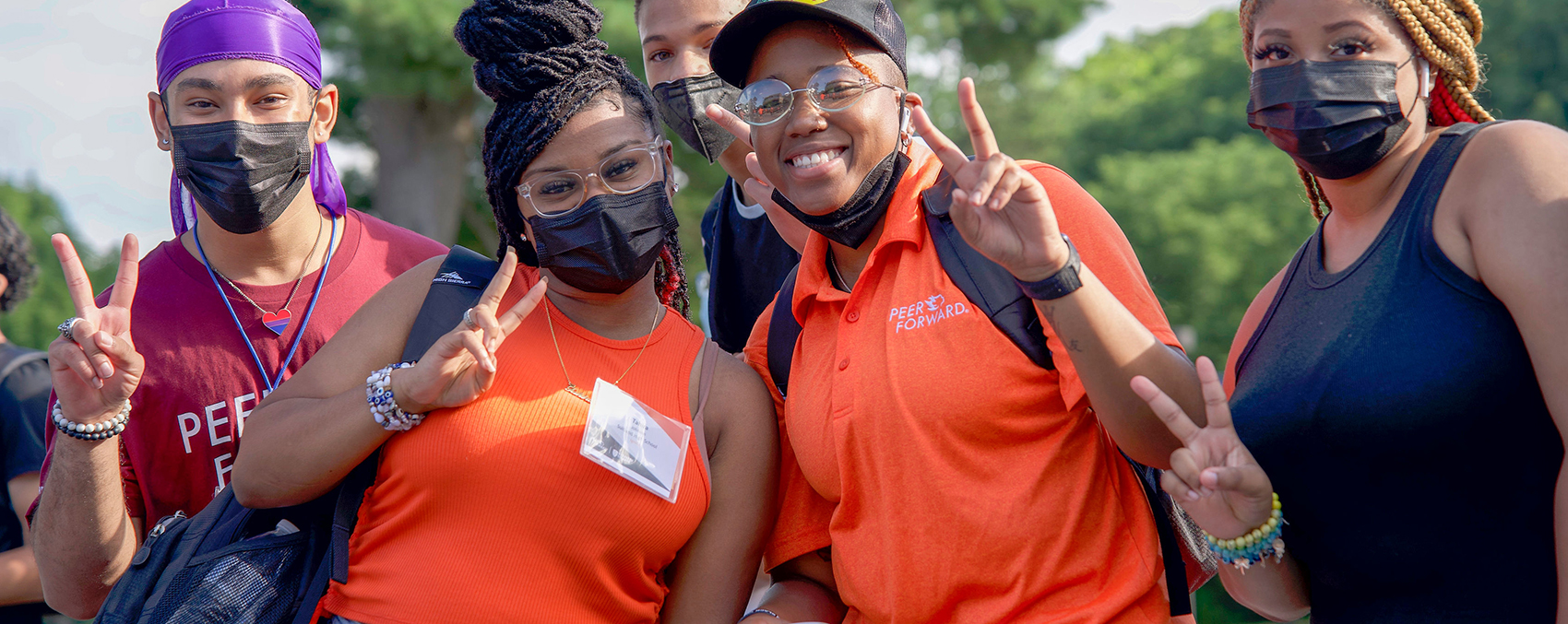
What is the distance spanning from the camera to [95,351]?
299cm

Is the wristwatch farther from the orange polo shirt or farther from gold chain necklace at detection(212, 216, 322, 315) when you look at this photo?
gold chain necklace at detection(212, 216, 322, 315)

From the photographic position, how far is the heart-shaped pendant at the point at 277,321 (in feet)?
12.3

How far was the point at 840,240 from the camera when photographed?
10.7ft

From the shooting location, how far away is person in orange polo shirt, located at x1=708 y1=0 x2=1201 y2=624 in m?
2.63

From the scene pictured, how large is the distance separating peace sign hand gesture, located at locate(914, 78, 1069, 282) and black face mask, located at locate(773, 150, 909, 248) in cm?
51

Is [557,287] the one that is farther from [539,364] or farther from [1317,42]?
[1317,42]

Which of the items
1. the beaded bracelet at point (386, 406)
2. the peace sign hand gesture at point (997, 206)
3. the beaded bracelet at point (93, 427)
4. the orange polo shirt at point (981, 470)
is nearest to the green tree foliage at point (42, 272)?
the beaded bracelet at point (93, 427)

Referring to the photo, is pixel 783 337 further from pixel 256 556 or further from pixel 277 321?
pixel 277 321

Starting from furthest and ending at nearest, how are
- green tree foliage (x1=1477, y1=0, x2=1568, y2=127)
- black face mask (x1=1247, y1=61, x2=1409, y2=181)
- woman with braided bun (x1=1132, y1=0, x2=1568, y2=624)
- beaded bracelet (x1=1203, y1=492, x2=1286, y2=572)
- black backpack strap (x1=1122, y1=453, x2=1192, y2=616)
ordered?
green tree foliage (x1=1477, y1=0, x2=1568, y2=127) → black backpack strap (x1=1122, y1=453, x2=1192, y2=616) → black face mask (x1=1247, y1=61, x2=1409, y2=181) → beaded bracelet (x1=1203, y1=492, x2=1286, y2=572) → woman with braided bun (x1=1132, y1=0, x2=1568, y2=624)

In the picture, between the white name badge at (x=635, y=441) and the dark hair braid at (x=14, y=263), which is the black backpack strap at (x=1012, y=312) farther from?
the dark hair braid at (x=14, y=263)

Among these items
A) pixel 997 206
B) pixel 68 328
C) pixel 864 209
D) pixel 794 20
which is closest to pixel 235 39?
pixel 68 328

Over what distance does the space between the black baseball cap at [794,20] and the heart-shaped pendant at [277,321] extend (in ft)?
5.39

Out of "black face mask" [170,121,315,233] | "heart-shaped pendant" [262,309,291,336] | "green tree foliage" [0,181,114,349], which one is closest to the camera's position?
"black face mask" [170,121,315,233]

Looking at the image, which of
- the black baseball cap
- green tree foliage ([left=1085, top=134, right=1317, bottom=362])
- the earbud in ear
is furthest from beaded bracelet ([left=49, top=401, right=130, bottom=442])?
green tree foliage ([left=1085, top=134, right=1317, bottom=362])
